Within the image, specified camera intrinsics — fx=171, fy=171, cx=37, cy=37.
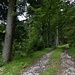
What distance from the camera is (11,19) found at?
1286cm

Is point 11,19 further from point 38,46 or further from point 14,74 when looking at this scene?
point 38,46

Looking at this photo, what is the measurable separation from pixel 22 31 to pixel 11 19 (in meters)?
1.31

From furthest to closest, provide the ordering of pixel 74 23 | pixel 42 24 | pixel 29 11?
pixel 42 24 < pixel 74 23 < pixel 29 11

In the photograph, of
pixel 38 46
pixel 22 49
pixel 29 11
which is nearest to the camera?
pixel 29 11

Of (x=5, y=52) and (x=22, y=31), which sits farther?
(x=22, y=31)

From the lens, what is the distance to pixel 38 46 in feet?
68.1

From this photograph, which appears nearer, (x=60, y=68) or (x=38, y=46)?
(x=60, y=68)

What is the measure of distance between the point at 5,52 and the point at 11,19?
8.22ft

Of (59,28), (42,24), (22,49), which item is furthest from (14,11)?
(59,28)

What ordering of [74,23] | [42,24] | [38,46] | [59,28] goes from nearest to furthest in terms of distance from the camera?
[74,23], [38,46], [42,24], [59,28]

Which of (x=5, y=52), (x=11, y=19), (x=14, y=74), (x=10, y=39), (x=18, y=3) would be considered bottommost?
(x=14, y=74)

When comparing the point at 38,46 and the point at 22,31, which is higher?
the point at 22,31

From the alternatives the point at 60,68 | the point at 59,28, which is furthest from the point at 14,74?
the point at 59,28

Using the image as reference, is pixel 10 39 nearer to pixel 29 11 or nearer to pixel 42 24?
pixel 29 11
